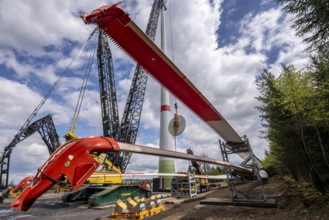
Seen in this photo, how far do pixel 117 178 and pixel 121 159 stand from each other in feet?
63.6

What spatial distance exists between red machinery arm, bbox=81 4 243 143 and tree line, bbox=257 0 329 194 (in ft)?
12.8

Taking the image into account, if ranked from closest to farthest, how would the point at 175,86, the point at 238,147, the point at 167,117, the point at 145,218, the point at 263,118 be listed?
the point at 175,86
the point at 145,218
the point at 238,147
the point at 263,118
the point at 167,117

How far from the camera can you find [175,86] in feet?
21.2

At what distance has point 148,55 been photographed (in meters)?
5.46

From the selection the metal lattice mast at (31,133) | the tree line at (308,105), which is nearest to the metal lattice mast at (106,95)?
the metal lattice mast at (31,133)

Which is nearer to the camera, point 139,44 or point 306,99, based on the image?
point 139,44

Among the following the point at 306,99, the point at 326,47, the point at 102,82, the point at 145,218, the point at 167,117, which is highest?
the point at 102,82

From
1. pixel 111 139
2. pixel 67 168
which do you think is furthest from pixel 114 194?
pixel 67 168

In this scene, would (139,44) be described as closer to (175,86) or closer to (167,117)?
(175,86)

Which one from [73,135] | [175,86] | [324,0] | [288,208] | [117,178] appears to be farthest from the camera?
[73,135]

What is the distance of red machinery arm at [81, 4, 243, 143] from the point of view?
180 inches

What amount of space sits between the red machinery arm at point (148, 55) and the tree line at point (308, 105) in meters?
3.90

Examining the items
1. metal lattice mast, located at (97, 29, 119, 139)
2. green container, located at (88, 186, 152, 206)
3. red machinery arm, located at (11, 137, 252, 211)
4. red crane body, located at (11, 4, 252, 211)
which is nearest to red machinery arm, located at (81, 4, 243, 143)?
red crane body, located at (11, 4, 252, 211)

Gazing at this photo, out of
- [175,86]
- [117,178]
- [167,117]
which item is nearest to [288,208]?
[175,86]
